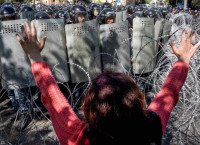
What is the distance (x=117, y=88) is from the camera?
0.95 meters

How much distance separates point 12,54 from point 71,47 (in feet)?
3.41

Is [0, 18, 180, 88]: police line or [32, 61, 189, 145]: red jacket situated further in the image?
[0, 18, 180, 88]: police line

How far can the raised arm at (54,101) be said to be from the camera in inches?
45.7

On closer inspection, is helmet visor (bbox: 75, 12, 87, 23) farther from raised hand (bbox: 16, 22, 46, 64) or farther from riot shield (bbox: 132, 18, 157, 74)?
raised hand (bbox: 16, 22, 46, 64)

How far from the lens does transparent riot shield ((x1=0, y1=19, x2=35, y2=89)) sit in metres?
3.89

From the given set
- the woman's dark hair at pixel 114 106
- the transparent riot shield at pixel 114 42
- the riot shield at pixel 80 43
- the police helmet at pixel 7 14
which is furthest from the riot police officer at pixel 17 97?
the woman's dark hair at pixel 114 106

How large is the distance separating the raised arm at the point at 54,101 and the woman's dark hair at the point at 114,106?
0.60 feet

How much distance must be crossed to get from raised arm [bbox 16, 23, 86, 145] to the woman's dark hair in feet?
0.60

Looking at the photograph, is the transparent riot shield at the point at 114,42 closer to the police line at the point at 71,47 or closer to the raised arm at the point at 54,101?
the police line at the point at 71,47

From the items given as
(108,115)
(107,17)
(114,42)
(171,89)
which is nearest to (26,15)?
(107,17)

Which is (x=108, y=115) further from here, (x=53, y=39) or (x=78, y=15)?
(x=78, y=15)

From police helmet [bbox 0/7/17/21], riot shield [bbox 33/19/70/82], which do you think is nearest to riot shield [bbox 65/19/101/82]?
riot shield [bbox 33/19/70/82]

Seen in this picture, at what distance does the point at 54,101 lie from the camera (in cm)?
126

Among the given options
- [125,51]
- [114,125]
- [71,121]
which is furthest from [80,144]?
[125,51]
